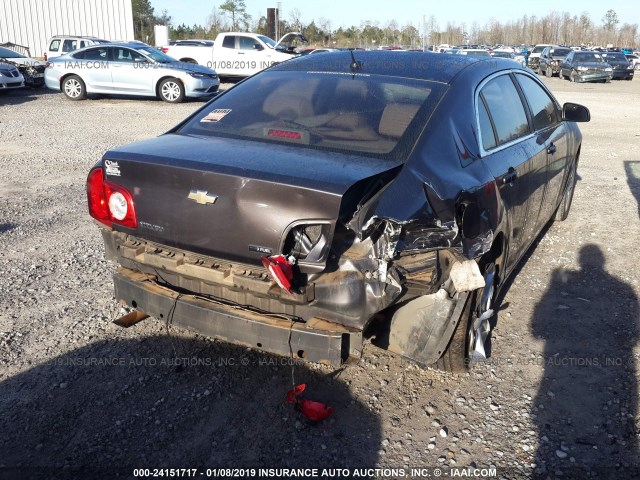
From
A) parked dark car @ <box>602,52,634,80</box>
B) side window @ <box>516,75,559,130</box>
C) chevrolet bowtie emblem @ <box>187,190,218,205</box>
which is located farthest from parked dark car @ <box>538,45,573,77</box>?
chevrolet bowtie emblem @ <box>187,190,218,205</box>

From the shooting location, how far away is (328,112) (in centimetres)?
373

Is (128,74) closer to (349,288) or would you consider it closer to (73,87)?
(73,87)

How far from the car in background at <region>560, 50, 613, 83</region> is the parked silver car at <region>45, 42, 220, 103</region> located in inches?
814

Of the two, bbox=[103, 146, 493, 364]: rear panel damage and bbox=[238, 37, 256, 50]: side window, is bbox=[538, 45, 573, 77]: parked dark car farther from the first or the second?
bbox=[103, 146, 493, 364]: rear panel damage

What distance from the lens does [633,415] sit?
3301 mm

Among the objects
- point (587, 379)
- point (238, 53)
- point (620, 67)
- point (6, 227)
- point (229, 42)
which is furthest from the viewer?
point (620, 67)

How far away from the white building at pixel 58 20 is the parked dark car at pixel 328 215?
3777 centimetres

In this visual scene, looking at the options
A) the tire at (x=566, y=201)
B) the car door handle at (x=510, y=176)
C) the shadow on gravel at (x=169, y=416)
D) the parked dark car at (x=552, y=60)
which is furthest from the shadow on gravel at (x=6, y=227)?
the parked dark car at (x=552, y=60)

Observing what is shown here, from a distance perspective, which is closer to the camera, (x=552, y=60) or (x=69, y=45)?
(x=69, y=45)

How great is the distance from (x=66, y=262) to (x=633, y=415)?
4.22 m

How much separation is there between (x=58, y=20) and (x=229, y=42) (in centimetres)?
1952

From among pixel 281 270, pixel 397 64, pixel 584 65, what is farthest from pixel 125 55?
pixel 584 65

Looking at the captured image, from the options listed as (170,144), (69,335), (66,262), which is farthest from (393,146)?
(66,262)

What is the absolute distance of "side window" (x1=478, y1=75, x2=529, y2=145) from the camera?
4055mm
